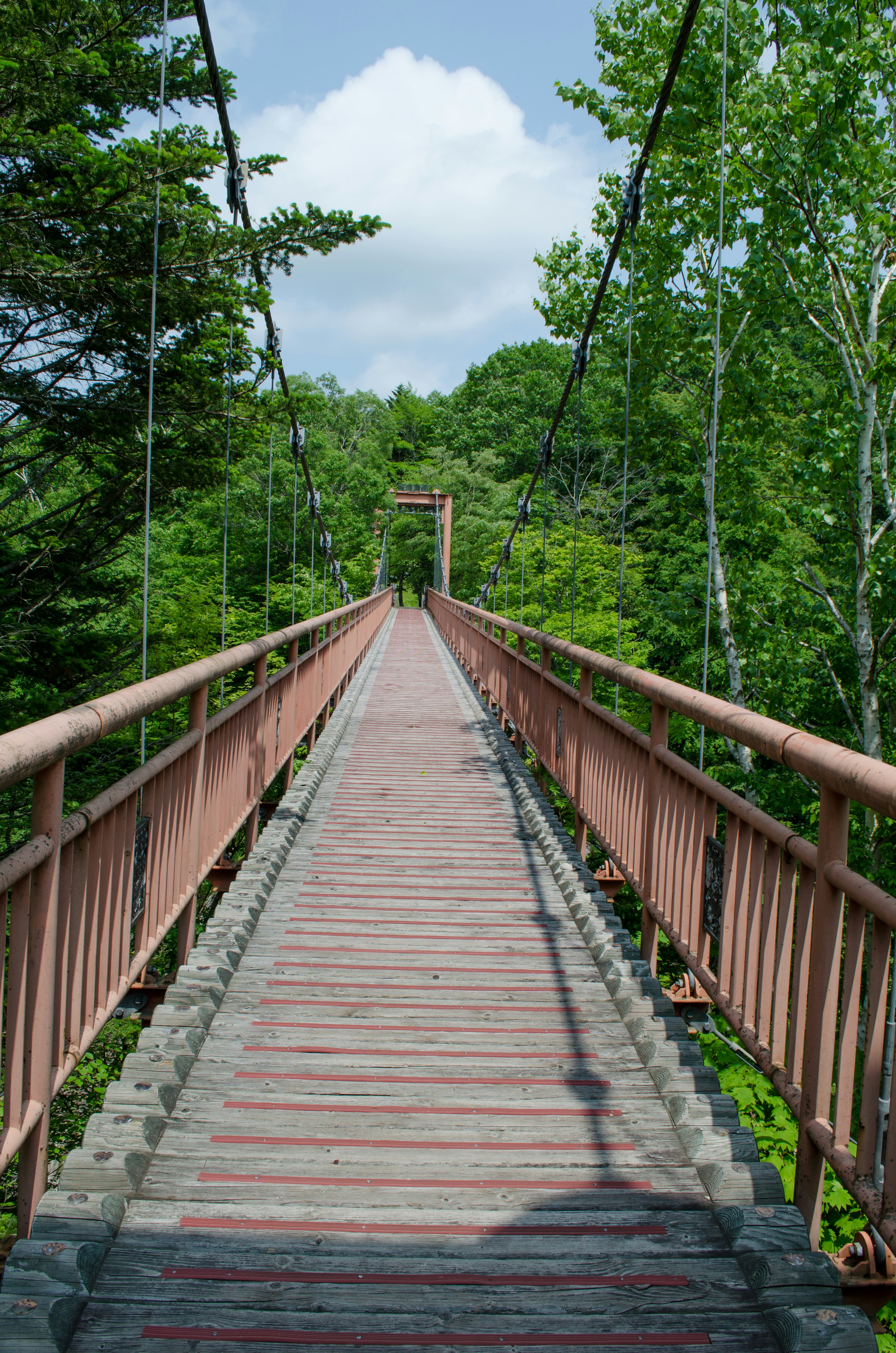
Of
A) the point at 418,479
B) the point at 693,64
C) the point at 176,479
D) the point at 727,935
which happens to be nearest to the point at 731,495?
the point at 693,64

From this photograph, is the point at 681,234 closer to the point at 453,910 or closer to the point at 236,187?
the point at 236,187

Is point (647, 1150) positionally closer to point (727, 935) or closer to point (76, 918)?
point (727, 935)

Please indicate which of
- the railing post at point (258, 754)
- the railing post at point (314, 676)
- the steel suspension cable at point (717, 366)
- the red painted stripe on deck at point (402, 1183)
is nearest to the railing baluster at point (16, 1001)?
the red painted stripe on deck at point (402, 1183)

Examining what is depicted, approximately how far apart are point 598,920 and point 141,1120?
2.02m

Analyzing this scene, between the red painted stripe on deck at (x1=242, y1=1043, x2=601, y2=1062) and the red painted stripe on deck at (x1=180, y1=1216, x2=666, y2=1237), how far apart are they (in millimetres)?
725

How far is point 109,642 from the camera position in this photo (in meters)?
8.96

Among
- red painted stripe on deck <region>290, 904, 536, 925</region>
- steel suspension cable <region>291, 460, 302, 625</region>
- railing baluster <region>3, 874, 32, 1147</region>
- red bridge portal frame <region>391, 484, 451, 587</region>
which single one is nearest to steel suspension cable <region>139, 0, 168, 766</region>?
railing baluster <region>3, 874, 32, 1147</region>

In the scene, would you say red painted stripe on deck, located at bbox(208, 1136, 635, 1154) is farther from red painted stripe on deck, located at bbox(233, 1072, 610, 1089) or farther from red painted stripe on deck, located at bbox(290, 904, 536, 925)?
red painted stripe on deck, located at bbox(290, 904, 536, 925)

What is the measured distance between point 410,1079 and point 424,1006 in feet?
1.53

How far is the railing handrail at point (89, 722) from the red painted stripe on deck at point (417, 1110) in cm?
104

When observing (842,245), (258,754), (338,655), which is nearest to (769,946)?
(258,754)

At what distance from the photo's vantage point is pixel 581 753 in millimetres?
4395

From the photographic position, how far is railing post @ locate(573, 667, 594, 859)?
4332mm

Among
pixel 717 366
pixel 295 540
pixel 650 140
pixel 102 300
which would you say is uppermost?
pixel 650 140
